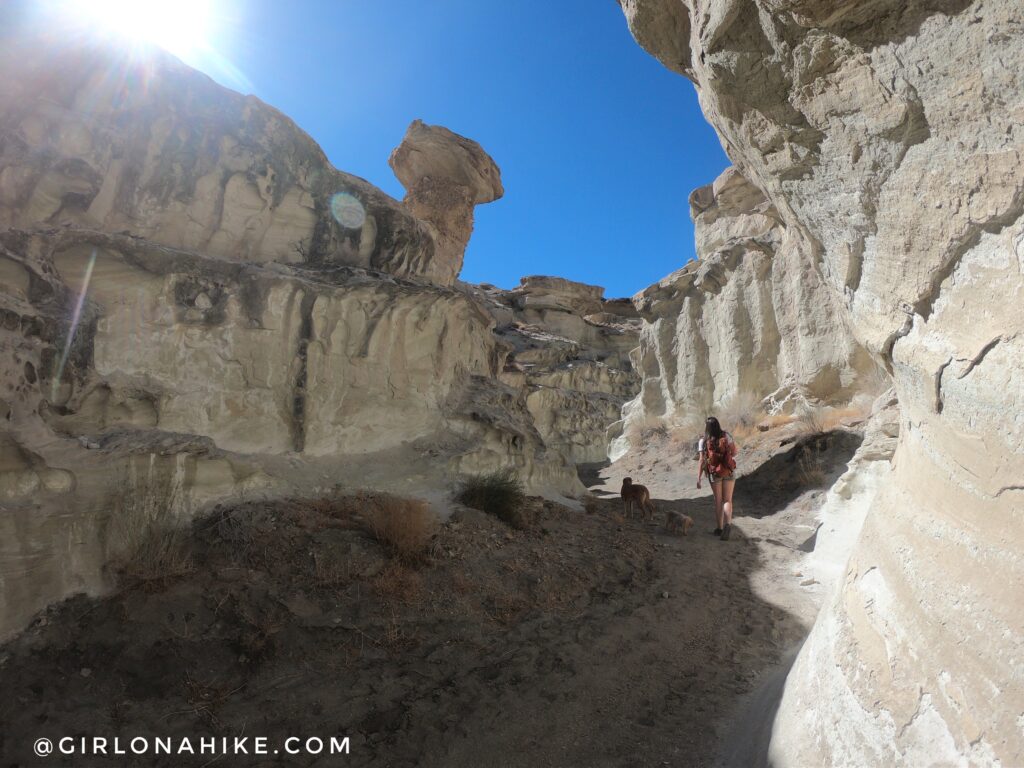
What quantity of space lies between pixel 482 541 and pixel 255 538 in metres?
2.07

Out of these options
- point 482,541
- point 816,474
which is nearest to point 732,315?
point 816,474

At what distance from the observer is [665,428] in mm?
15461

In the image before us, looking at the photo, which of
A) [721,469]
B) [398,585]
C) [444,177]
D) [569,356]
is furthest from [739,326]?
[398,585]

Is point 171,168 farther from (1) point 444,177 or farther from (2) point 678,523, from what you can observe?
(1) point 444,177

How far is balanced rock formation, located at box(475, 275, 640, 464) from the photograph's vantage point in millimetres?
19578

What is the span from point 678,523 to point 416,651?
402cm

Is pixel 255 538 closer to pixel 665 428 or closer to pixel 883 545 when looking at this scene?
pixel 883 545

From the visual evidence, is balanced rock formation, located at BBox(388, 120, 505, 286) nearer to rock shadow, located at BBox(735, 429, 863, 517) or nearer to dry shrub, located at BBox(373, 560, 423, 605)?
rock shadow, located at BBox(735, 429, 863, 517)

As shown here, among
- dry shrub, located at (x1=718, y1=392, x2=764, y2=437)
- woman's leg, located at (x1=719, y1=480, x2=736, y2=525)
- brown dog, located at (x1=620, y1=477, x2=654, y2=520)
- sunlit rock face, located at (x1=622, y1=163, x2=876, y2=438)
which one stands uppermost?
sunlit rock face, located at (x1=622, y1=163, x2=876, y2=438)

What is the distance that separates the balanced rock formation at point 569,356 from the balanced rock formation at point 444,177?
4.13 meters

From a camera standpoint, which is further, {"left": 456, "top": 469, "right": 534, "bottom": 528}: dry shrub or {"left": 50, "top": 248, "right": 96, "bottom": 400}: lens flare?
{"left": 456, "top": 469, "right": 534, "bottom": 528}: dry shrub

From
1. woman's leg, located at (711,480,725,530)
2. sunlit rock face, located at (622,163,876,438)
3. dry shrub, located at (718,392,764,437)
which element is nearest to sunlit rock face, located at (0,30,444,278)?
woman's leg, located at (711,480,725,530)

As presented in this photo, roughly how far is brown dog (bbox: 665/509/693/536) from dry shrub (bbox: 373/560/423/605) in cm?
354

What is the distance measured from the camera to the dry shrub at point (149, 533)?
3.97 metres
